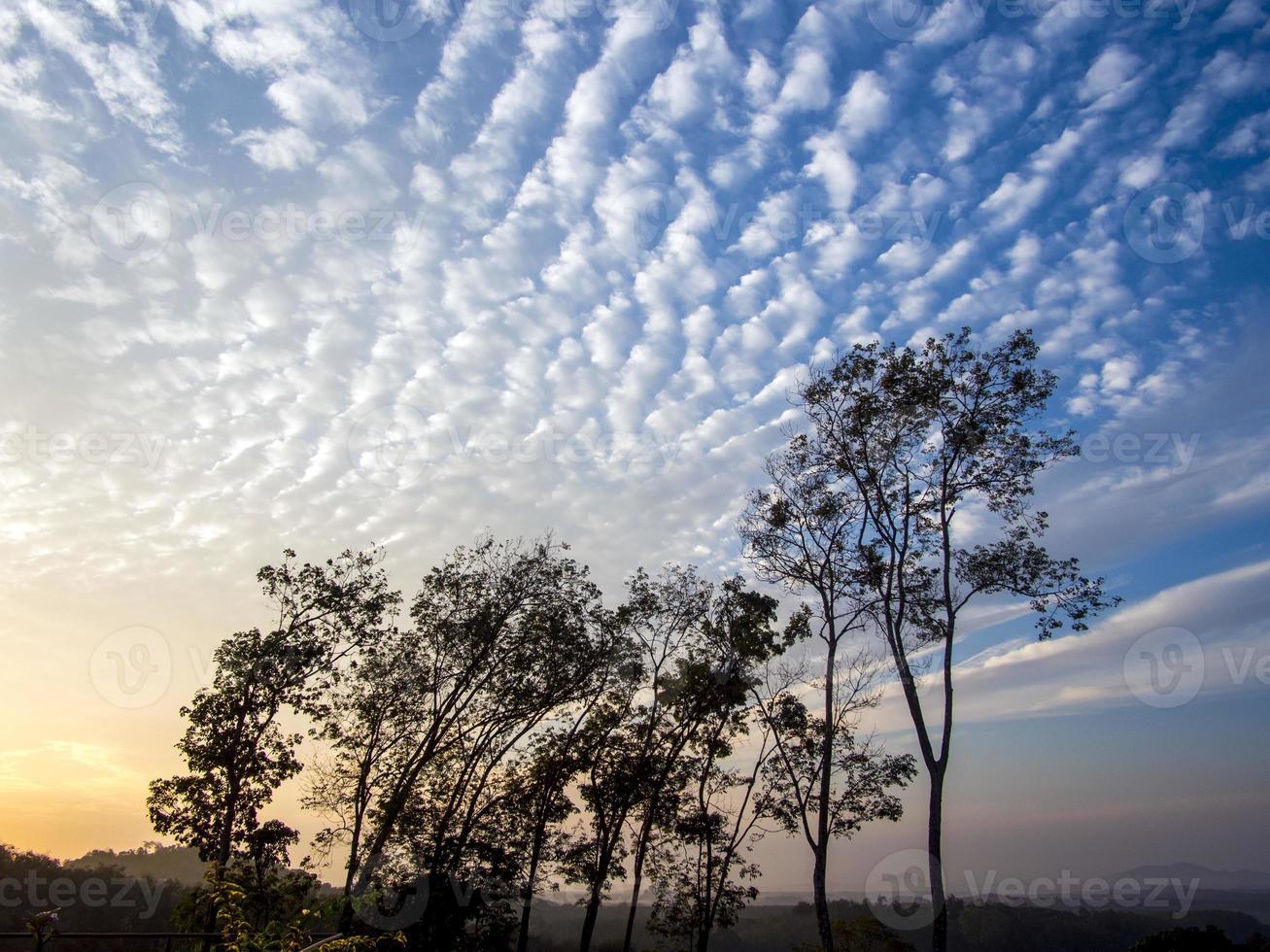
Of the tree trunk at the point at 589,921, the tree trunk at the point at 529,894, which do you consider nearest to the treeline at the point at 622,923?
the tree trunk at the point at 529,894

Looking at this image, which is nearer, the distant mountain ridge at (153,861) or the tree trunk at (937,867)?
the tree trunk at (937,867)

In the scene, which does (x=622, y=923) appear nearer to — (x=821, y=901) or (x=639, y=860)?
(x=639, y=860)

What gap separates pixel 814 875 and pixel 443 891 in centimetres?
1494

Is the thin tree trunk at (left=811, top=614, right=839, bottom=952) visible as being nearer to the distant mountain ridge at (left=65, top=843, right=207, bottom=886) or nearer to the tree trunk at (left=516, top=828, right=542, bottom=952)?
the tree trunk at (left=516, top=828, right=542, bottom=952)

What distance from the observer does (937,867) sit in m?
18.4

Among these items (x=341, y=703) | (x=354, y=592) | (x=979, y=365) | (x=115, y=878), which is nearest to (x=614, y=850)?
(x=341, y=703)

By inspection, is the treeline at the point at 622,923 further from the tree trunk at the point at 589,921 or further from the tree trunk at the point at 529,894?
the tree trunk at the point at 589,921

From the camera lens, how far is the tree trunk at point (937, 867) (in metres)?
17.8

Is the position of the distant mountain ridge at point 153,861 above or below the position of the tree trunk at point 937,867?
below

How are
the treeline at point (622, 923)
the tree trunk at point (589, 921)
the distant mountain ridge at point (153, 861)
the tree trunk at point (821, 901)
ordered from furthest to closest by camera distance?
the distant mountain ridge at point (153, 861) → the tree trunk at point (589, 921) → the tree trunk at point (821, 901) → the treeline at point (622, 923)

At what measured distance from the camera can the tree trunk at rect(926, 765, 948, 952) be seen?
1781cm

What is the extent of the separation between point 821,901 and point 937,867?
4704 millimetres

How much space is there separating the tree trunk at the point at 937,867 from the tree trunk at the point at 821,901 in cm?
353

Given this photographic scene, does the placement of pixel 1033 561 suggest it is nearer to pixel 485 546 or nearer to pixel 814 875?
pixel 814 875
